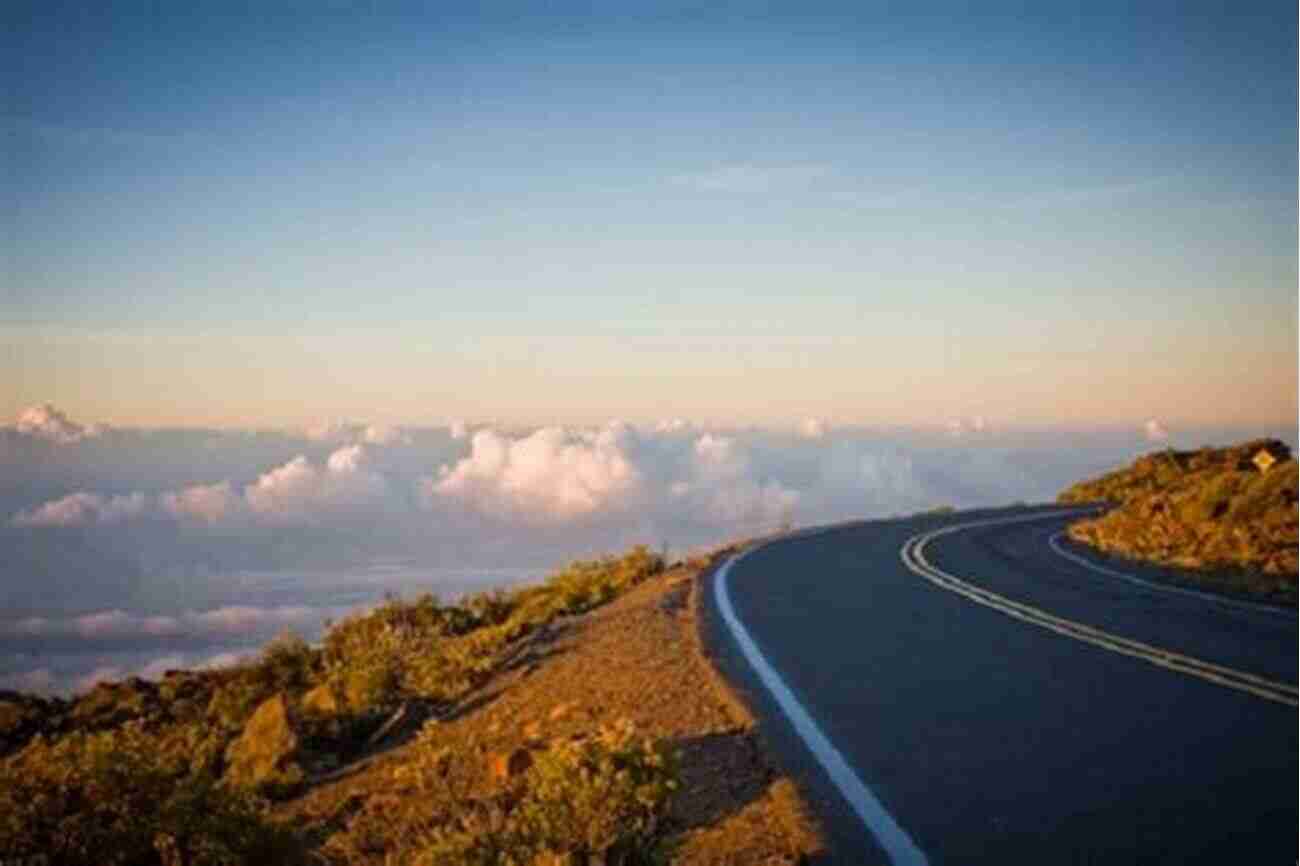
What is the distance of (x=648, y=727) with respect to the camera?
11211 millimetres

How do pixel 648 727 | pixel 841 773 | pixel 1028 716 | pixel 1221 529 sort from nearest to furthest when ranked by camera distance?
pixel 841 773
pixel 1028 716
pixel 648 727
pixel 1221 529

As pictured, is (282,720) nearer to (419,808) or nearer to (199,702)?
(419,808)

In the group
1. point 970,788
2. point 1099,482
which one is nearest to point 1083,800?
point 970,788

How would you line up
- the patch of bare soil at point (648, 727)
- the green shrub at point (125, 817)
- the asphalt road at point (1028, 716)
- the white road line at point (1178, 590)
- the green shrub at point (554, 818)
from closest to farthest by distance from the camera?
the green shrub at point (554, 818) < the asphalt road at point (1028, 716) < the patch of bare soil at point (648, 727) < the green shrub at point (125, 817) < the white road line at point (1178, 590)

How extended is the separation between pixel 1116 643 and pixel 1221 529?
589 inches

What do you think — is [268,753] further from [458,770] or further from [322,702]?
[458,770]

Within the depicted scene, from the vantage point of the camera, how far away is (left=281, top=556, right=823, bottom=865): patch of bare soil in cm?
809

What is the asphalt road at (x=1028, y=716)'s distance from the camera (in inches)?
297

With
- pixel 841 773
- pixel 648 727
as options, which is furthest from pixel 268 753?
pixel 841 773

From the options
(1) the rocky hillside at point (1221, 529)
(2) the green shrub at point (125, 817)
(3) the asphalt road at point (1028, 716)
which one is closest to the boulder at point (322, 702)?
(3) the asphalt road at point (1028, 716)

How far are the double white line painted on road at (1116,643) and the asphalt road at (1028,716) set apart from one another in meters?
0.04

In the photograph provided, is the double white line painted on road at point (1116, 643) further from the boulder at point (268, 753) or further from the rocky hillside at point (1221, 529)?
the boulder at point (268, 753)

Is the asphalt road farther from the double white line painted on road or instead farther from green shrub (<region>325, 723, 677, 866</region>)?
green shrub (<region>325, 723, 677, 866</region>)

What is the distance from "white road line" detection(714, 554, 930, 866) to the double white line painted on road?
3.29 m
